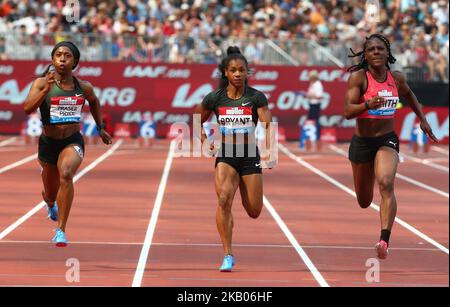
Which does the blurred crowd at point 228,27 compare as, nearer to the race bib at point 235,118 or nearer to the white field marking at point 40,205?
the white field marking at point 40,205

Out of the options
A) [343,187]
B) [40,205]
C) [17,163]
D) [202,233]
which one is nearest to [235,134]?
[202,233]

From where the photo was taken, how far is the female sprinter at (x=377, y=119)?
10828 mm

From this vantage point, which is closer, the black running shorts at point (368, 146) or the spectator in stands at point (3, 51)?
the black running shorts at point (368, 146)

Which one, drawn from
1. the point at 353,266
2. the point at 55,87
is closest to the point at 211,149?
the point at 55,87

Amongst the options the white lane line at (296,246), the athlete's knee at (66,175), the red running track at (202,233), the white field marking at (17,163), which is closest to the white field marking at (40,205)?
the red running track at (202,233)

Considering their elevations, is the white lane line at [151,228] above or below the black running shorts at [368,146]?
below

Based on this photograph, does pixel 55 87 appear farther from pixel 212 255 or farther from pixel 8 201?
pixel 8 201

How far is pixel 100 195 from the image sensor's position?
21906mm

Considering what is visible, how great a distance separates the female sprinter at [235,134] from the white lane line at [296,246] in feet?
4.44

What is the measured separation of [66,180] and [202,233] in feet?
17.6

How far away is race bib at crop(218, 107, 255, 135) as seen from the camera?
11.9 metres

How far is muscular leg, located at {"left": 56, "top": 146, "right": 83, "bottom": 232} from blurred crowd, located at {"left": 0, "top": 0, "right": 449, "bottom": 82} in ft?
63.6

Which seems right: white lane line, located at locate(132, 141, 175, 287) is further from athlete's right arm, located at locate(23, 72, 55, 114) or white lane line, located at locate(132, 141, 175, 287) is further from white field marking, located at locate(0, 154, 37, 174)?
white field marking, located at locate(0, 154, 37, 174)

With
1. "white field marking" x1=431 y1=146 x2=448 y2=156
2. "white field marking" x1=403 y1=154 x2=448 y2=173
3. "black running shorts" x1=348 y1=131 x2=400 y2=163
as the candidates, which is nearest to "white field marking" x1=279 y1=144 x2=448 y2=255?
"white field marking" x1=403 y1=154 x2=448 y2=173
